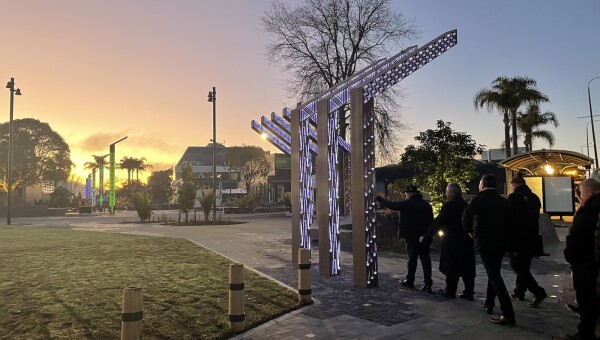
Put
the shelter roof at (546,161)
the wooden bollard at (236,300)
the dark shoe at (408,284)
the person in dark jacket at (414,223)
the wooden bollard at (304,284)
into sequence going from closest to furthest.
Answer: the wooden bollard at (236,300)
the wooden bollard at (304,284)
the person in dark jacket at (414,223)
the dark shoe at (408,284)
the shelter roof at (546,161)

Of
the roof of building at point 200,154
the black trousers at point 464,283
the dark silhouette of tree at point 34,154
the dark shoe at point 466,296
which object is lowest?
the dark shoe at point 466,296

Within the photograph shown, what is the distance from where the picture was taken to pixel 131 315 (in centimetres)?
Result: 385

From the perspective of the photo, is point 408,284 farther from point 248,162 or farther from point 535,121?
point 248,162

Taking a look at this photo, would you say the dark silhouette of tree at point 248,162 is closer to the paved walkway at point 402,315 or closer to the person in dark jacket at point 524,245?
the paved walkway at point 402,315

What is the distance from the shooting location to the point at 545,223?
13219 mm

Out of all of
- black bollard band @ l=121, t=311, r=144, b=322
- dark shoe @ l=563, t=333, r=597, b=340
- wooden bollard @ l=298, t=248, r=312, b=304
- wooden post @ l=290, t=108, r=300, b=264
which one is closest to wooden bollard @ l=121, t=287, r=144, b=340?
black bollard band @ l=121, t=311, r=144, b=322

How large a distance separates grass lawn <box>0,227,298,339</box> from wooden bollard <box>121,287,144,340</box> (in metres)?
1.34

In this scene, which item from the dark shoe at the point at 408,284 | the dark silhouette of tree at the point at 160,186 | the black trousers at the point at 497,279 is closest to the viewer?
the black trousers at the point at 497,279

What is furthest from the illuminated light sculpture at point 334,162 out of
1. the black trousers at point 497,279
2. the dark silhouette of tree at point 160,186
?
the dark silhouette of tree at point 160,186

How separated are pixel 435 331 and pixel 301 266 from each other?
2116 mm

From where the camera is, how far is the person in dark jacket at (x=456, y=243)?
22.0ft

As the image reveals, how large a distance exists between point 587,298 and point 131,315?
4.67 m

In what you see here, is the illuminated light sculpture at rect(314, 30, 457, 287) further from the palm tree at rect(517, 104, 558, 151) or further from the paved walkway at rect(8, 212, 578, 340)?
the palm tree at rect(517, 104, 558, 151)

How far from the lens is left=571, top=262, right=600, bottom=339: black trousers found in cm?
452
